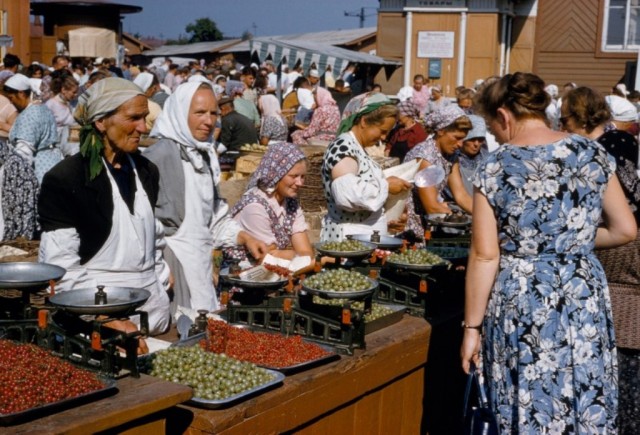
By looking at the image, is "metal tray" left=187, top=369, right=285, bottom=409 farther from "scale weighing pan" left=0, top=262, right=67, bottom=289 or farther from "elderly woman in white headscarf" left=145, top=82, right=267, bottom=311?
"elderly woman in white headscarf" left=145, top=82, right=267, bottom=311

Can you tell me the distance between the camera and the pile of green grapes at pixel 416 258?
13.1 feet

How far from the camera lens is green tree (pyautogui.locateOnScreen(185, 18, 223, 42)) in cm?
6181

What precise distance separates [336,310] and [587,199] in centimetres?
96

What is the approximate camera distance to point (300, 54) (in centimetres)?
1500

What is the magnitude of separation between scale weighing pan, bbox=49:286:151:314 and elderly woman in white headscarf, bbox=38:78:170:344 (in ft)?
0.94

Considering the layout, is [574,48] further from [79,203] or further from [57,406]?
[57,406]

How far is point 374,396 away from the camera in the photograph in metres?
3.27

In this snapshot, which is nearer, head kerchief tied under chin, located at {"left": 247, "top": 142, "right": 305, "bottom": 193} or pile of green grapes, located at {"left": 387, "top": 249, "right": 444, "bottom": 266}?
pile of green grapes, located at {"left": 387, "top": 249, "right": 444, "bottom": 266}

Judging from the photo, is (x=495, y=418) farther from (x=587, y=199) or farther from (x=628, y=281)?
Result: (x=628, y=281)

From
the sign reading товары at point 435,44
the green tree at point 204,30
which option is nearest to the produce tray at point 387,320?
the sign reading товары at point 435,44

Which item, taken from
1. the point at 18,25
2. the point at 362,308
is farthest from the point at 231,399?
the point at 18,25

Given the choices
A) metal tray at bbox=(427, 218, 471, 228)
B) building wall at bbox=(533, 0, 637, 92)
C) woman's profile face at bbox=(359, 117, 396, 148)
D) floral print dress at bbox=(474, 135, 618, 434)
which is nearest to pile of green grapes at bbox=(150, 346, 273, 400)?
floral print dress at bbox=(474, 135, 618, 434)

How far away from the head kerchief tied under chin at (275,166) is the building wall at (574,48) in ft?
62.2

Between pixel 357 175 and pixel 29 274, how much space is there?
214cm
